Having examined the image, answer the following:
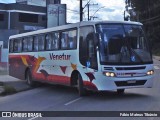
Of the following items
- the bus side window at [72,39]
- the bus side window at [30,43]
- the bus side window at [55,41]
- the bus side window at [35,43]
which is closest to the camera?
the bus side window at [72,39]

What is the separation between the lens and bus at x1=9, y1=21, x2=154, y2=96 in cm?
1562

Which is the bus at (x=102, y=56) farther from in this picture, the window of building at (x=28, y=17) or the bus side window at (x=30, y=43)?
the window of building at (x=28, y=17)

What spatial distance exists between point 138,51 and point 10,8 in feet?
254

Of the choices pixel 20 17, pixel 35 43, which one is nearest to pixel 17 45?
pixel 35 43

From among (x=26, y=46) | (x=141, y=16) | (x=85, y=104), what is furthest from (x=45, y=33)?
(x=141, y=16)

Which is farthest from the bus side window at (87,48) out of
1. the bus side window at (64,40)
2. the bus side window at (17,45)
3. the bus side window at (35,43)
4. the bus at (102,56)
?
the bus side window at (17,45)

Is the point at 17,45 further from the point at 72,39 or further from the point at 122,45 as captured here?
the point at 122,45

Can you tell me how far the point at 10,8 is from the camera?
3583 inches

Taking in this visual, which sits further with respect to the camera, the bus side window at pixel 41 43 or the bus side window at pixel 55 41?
the bus side window at pixel 41 43

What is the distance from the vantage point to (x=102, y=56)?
15.7m

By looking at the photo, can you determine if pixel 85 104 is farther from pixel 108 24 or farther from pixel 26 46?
pixel 26 46

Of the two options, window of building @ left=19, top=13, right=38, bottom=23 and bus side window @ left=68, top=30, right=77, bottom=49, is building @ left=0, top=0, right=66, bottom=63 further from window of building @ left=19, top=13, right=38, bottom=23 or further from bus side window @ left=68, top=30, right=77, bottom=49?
bus side window @ left=68, top=30, right=77, bottom=49

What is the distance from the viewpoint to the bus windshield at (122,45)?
15.7 m

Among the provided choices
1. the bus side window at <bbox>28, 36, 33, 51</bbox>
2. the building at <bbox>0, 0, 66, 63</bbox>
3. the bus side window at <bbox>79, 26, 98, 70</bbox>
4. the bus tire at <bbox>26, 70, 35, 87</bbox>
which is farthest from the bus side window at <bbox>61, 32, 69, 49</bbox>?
the building at <bbox>0, 0, 66, 63</bbox>
